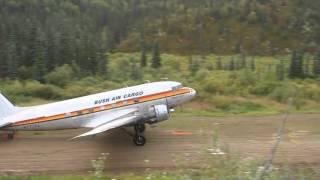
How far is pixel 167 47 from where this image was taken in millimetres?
131125

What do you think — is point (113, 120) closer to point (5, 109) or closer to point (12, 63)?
point (5, 109)

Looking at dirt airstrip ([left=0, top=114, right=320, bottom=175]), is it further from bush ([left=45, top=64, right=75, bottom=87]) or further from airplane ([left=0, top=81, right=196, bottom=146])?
bush ([left=45, top=64, right=75, bottom=87])

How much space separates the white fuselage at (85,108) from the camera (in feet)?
85.6

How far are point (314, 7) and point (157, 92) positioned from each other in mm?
121436

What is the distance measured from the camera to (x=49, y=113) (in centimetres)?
2617

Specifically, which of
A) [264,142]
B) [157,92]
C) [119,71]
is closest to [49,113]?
[157,92]

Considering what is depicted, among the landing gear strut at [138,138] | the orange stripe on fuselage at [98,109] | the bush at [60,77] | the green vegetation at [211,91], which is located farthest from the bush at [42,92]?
the landing gear strut at [138,138]

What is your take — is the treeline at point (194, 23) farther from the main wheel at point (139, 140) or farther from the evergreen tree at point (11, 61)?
the main wheel at point (139, 140)

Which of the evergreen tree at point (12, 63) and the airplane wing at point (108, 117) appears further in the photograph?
the evergreen tree at point (12, 63)

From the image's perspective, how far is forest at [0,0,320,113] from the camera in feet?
144

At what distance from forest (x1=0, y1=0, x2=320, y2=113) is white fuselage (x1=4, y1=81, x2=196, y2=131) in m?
9.48

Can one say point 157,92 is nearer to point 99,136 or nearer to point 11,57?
point 99,136

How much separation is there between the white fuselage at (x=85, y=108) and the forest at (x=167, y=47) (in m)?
9.48

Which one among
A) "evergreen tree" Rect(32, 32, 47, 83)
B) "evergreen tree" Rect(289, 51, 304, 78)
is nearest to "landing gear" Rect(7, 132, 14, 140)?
"evergreen tree" Rect(32, 32, 47, 83)
